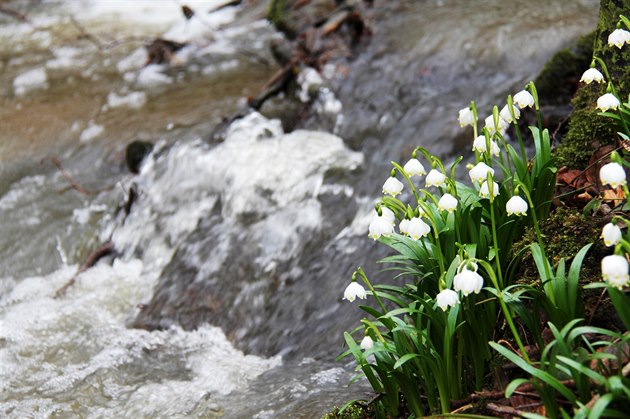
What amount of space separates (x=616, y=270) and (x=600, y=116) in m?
1.65

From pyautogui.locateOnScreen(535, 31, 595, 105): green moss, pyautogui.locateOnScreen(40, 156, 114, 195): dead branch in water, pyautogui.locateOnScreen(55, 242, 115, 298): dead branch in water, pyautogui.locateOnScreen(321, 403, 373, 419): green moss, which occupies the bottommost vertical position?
pyautogui.locateOnScreen(55, 242, 115, 298): dead branch in water

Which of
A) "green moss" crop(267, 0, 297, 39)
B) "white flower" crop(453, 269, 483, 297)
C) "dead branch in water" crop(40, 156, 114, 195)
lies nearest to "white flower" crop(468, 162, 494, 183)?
"white flower" crop(453, 269, 483, 297)

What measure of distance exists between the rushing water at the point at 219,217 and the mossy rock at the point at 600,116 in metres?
1.45

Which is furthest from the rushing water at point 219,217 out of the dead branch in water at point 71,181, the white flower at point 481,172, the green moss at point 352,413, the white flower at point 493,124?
the white flower at point 493,124

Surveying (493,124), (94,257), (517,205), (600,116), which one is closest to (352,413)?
(517,205)

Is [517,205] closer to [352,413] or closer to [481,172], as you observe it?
[481,172]

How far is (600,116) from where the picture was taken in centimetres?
344

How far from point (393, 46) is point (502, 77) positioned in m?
1.30

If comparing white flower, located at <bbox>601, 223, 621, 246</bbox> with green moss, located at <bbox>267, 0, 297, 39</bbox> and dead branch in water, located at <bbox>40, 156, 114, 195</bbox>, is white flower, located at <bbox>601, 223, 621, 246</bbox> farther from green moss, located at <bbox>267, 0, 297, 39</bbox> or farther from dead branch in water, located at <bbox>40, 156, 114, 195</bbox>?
green moss, located at <bbox>267, 0, 297, 39</bbox>

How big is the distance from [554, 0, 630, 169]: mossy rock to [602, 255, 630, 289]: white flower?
4.62 feet

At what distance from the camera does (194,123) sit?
24.0ft

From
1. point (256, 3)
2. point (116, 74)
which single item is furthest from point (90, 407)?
point (256, 3)

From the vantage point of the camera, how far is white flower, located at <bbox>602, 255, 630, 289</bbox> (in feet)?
6.50

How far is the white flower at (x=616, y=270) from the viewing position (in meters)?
1.98
